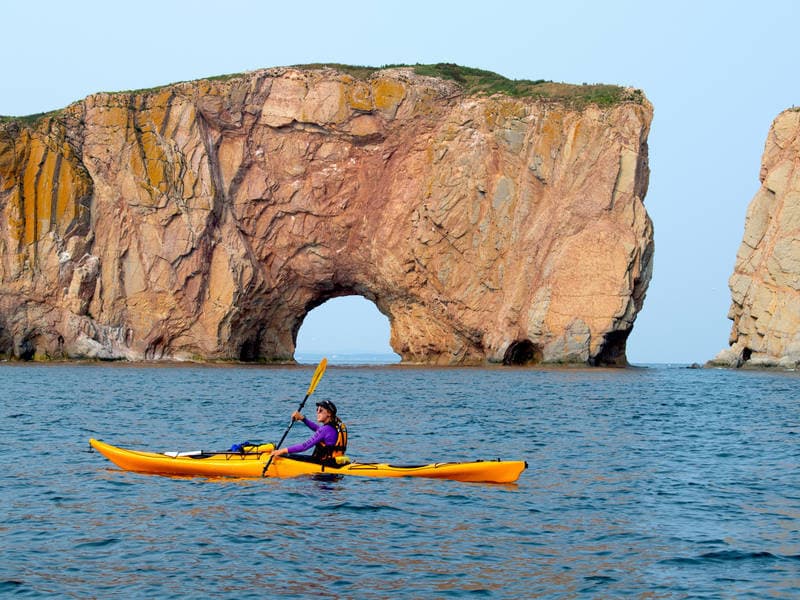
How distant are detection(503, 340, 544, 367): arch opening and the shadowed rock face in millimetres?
159

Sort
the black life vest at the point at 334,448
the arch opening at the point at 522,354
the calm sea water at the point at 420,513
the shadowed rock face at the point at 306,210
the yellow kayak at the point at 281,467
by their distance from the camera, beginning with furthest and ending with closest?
→ the arch opening at the point at 522,354 → the shadowed rock face at the point at 306,210 → the black life vest at the point at 334,448 → the yellow kayak at the point at 281,467 → the calm sea water at the point at 420,513

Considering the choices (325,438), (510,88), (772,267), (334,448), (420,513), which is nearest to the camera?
(420,513)

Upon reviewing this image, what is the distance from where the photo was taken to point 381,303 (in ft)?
224

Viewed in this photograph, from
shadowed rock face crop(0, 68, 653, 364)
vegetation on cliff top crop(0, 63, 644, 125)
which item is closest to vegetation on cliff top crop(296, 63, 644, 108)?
vegetation on cliff top crop(0, 63, 644, 125)

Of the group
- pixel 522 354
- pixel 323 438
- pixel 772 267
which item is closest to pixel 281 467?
pixel 323 438

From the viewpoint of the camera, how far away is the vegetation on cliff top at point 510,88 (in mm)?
60562

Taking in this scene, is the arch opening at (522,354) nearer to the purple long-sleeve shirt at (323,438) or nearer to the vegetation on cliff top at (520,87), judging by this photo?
the vegetation on cliff top at (520,87)

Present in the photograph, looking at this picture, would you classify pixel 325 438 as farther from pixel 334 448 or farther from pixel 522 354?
pixel 522 354

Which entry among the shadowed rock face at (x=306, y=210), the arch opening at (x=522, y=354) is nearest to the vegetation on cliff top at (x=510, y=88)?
the shadowed rock face at (x=306, y=210)

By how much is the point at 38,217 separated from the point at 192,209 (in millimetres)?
9776

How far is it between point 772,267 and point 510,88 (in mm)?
20493

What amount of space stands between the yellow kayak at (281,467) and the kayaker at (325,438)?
206mm

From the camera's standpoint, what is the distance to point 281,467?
59.2 feet

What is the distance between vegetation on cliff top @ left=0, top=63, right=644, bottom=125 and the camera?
199 ft
